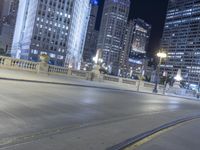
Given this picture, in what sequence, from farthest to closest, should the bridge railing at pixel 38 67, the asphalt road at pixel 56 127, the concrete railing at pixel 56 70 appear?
the concrete railing at pixel 56 70 → the bridge railing at pixel 38 67 → the asphalt road at pixel 56 127

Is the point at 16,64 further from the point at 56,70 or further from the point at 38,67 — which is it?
the point at 56,70

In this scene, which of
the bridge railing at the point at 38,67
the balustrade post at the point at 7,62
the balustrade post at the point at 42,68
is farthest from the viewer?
the balustrade post at the point at 42,68

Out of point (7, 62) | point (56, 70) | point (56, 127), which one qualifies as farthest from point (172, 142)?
point (56, 70)

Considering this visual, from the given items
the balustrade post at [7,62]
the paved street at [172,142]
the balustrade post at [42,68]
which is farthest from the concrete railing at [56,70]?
the paved street at [172,142]

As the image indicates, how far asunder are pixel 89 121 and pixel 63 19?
14544 centimetres

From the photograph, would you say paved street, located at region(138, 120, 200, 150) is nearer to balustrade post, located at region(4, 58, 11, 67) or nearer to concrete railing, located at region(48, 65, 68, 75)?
balustrade post, located at region(4, 58, 11, 67)

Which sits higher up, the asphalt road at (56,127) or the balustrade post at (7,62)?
the balustrade post at (7,62)

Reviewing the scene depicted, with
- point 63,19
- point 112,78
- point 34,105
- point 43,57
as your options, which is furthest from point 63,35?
point 34,105

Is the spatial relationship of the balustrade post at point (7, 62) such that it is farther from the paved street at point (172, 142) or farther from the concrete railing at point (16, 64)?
the paved street at point (172, 142)

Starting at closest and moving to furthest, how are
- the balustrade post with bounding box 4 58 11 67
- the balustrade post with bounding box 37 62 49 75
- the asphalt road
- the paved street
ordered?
the asphalt road < the paved street < the balustrade post with bounding box 4 58 11 67 < the balustrade post with bounding box 37 62 49 75

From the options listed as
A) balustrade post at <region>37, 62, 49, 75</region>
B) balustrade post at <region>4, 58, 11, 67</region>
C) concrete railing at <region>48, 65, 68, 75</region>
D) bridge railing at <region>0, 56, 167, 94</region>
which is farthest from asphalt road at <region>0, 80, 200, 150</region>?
concrete railing at <region>48, 65, 68, 75</region>

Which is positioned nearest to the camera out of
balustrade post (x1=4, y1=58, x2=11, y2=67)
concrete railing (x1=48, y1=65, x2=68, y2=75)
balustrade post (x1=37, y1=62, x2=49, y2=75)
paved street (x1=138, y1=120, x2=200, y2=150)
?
paved street (x1=138, y1=120, x2=200, y2=150)

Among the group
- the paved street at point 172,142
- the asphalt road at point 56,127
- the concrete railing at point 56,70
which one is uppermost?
the concrete railing at point 56,70

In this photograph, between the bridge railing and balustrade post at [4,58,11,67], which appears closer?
balustrade post at [4,58,11,67]
